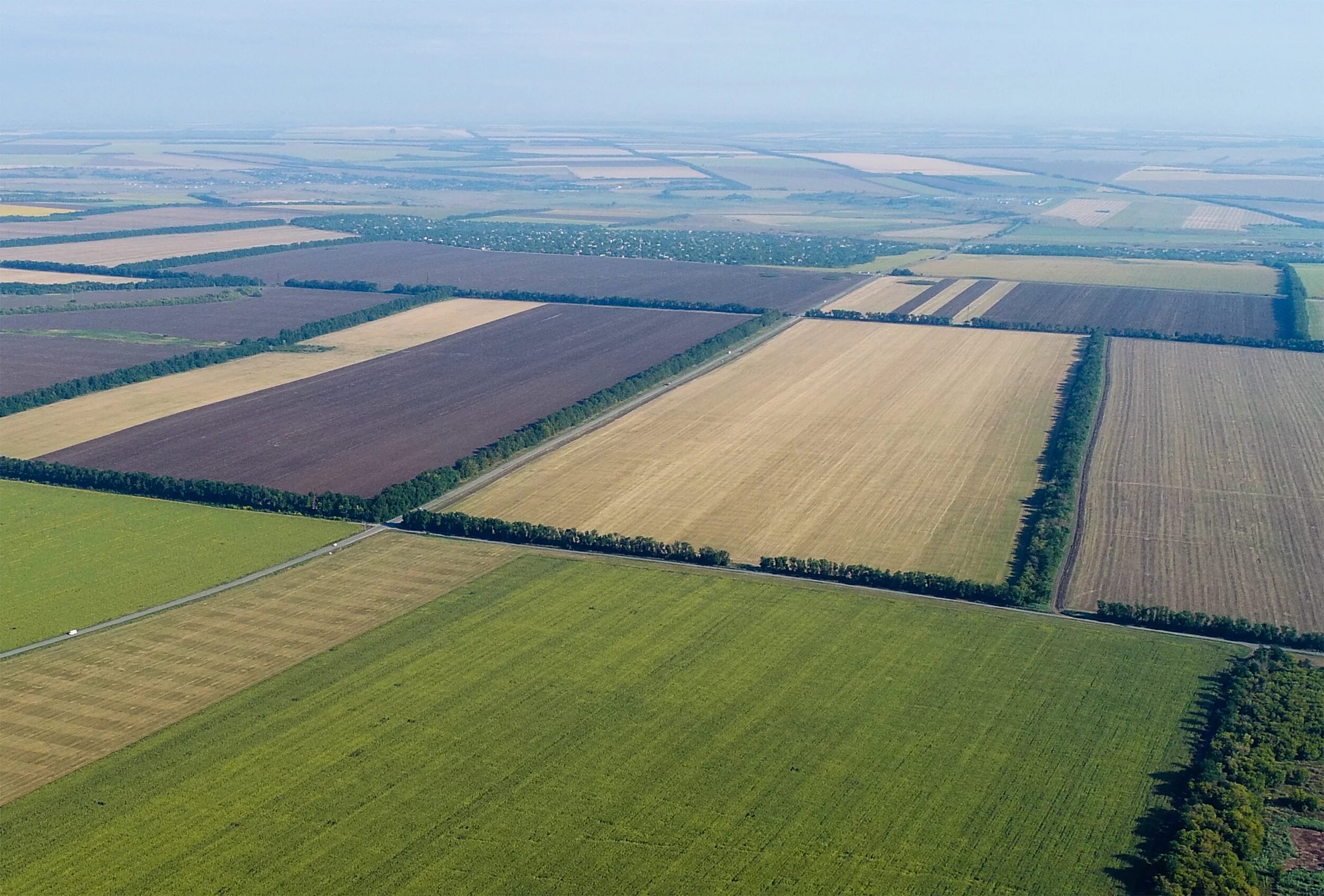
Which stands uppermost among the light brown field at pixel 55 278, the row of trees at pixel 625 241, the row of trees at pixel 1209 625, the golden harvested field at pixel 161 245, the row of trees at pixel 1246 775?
the row of trees at pixel 625 241

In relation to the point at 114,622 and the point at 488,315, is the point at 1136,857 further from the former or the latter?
the point at 488,315

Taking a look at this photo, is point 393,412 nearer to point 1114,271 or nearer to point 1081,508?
point 1081,508

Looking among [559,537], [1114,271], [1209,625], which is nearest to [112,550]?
[559,537]

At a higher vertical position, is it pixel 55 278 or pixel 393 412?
pixel 55 278

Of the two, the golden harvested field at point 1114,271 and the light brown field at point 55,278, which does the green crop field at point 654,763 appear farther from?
the golden harvested field at point 1114,271

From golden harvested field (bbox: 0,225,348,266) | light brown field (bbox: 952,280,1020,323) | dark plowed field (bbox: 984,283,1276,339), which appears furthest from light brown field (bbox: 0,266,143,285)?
dark plowed field (bbox: 984,283,1276,339)

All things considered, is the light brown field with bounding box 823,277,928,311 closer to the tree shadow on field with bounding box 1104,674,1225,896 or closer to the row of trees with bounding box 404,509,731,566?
the row of trees with bounding box 404,509,731,566

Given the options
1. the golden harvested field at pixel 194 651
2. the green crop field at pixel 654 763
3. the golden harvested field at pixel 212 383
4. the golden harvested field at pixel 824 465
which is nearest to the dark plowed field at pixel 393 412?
the golden harvested field at pixel 212 383
